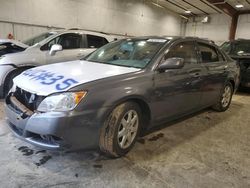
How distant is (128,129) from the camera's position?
2648mm

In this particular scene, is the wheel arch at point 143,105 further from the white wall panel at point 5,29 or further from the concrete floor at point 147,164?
the white wall panel at point 5,29

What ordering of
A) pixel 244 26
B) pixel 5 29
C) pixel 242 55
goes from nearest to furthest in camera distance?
pixel 242 55 < pixel 5 29 < pixel 244 26

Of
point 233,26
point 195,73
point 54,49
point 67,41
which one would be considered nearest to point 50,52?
point 54,49

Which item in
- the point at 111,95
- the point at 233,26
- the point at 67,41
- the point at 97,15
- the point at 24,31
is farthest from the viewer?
the point at 233,26

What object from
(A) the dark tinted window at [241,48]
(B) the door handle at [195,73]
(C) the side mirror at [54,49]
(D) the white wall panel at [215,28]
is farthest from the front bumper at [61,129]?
(D) the white wall panel at [215,28]

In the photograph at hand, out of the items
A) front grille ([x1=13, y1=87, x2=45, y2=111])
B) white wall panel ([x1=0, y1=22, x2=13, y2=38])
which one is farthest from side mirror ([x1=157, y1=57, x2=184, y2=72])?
white wall panel ([x1=0, y1=22, x2=13, y2=38])

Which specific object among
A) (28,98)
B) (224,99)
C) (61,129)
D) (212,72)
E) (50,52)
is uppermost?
(50,52)

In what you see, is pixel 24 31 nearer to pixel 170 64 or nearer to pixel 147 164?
pixel 170 64

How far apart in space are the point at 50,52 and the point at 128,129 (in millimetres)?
3387

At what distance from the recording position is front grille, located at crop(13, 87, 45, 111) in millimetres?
2283

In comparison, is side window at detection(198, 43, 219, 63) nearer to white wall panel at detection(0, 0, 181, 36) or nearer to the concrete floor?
the concrete floor

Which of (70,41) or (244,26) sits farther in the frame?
(244,26)

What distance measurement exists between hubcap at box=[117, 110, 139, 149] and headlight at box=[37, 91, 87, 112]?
586mm

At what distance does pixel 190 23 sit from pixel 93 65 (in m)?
16.3
